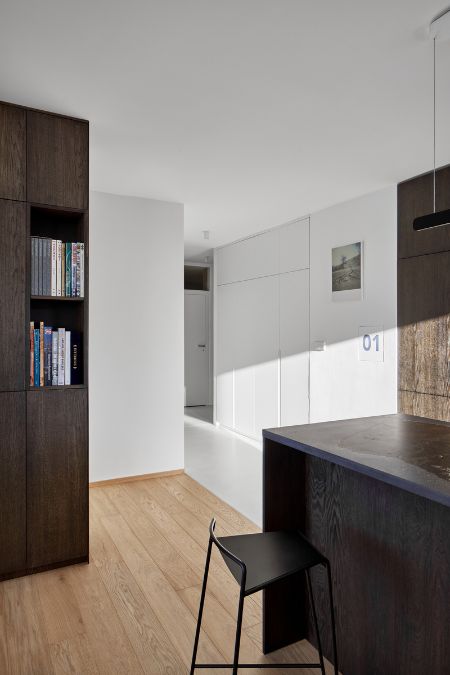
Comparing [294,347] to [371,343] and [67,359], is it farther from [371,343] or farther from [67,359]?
[67,359]

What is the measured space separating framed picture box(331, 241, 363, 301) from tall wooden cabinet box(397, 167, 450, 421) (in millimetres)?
457

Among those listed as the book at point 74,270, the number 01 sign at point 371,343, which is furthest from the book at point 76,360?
the number 01 sign at point 371,343

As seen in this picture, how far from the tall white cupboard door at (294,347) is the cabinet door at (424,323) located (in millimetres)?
1265

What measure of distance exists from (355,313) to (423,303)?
746mm

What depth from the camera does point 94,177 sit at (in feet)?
12.2

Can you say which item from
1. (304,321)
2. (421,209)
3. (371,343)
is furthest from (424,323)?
(304,321)

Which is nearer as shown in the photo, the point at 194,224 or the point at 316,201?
the point at 316,201

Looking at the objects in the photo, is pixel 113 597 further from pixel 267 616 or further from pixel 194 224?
pixel 194 224

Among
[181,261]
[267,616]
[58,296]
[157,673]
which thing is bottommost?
[157,673]

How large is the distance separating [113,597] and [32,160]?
7.75ft

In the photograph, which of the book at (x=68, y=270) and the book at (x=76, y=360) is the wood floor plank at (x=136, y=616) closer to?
the book at (x=76, y=360)

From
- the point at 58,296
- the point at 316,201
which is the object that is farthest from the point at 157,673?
the point at 316,201

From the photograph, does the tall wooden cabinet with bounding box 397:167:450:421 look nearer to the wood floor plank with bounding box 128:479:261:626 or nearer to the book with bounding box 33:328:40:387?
the wood floor plank with bounding box 128:479:261:626

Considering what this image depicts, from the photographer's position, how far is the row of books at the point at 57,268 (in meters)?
2.62
